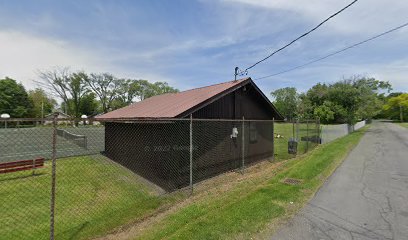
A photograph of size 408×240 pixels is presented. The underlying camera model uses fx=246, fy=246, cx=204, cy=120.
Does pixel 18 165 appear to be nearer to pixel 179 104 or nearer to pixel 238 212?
pixel 179 104

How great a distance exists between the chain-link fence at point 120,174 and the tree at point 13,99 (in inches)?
2357

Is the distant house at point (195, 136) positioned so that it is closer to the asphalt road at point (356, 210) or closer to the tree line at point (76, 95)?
the asphalt road at point (356, 210)

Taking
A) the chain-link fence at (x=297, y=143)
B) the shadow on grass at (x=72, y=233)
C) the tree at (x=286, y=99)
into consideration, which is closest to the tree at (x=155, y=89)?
the tree at (x=286, y=99)

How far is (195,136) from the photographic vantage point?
29.3 ft

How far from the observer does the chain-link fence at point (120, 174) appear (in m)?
5.21

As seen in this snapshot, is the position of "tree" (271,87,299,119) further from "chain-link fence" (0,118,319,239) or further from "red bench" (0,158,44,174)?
"red bench" (0,158,44,174)

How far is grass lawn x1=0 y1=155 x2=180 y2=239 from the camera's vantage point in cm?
505

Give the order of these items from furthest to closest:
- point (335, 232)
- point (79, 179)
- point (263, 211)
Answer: point (79, 179), point (263, 211), point (335, 232)

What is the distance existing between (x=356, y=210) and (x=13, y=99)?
73.5m

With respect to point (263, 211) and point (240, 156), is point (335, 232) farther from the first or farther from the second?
point (240, 156)

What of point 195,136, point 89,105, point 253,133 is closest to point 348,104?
point 253,133

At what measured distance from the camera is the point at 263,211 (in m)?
5.18

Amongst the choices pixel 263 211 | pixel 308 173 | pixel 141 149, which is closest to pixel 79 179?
pixel 141 149

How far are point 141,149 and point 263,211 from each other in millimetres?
6035
